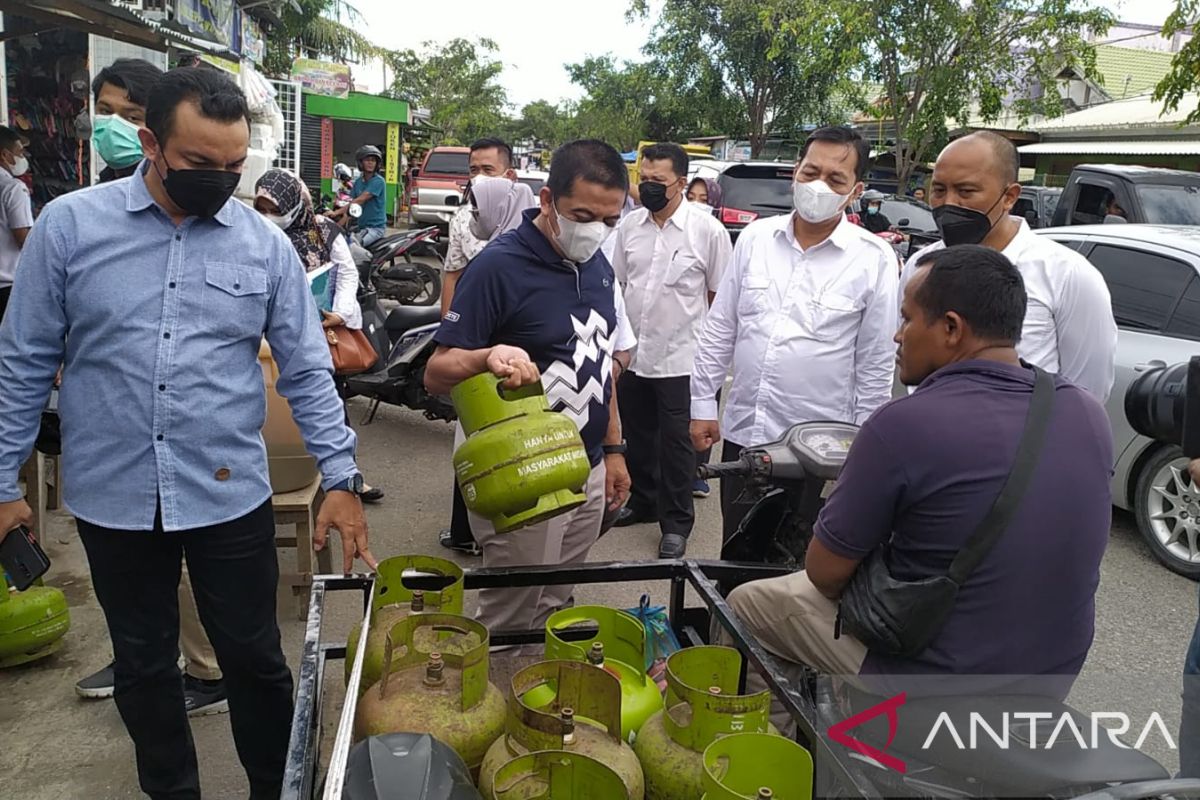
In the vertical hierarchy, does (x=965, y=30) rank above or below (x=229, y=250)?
above

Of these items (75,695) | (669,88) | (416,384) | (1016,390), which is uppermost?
(669,88)

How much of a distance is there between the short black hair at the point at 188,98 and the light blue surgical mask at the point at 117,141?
120cm

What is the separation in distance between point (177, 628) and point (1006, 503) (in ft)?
6.50

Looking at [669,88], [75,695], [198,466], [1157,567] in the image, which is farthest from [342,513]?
[669,88]

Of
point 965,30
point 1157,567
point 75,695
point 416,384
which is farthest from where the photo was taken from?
point 965,30

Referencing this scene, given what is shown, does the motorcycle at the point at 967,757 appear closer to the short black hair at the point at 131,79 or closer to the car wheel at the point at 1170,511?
the short black hair at the point at 131,79

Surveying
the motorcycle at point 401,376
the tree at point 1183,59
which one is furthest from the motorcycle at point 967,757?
the tree at point 1183,59

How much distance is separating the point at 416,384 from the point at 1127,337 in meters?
4.14

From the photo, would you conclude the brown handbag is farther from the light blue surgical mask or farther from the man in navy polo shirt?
the man in navy polo shirt

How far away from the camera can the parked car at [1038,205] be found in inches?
422

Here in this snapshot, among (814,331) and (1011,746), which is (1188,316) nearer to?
(814,331)

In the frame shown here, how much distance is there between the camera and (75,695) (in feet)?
10.1

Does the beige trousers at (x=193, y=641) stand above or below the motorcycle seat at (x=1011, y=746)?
below

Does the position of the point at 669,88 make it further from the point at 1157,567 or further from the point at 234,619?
the point at 234,619
